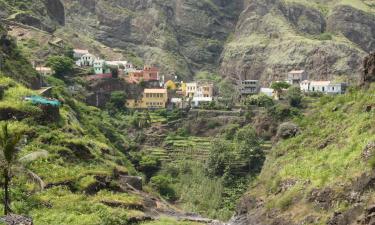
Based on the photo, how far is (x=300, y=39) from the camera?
158375mm

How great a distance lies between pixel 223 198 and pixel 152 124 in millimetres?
30769

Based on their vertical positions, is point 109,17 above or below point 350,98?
above

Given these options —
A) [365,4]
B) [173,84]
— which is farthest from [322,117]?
[365,4]

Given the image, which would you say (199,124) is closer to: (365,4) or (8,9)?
(8,9)

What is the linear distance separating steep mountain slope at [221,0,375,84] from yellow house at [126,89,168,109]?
148 ft

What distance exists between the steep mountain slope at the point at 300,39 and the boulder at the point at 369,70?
89.7 meters

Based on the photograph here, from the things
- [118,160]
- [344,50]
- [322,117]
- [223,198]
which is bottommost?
[223,198]

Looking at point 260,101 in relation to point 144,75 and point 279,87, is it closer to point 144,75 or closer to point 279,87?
point 279,87

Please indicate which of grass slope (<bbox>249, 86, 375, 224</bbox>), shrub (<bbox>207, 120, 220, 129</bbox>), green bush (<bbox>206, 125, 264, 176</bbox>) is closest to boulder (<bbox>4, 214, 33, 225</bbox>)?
grass slope (<bbox>249, 86, 375, 224</bbox>)

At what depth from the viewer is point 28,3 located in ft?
438

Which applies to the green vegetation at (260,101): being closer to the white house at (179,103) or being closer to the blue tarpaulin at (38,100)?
the white house at (179,103)

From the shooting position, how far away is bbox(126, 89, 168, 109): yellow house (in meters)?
117

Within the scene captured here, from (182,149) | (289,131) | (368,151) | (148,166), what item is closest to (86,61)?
(182,149)

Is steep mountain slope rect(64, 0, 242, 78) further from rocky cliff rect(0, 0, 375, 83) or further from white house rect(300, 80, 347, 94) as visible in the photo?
white house rect(300, 80, 347, 94)
